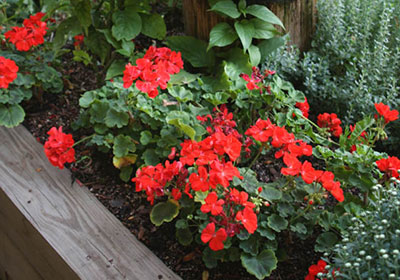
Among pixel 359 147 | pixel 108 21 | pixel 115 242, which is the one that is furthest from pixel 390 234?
pixel 108 21

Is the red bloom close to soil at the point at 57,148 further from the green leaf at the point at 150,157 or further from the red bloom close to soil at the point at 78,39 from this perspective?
the red bloom close to soil at the point at 78,39

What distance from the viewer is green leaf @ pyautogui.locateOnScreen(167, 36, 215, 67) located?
2.70 meters

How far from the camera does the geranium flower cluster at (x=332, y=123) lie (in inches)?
85.5

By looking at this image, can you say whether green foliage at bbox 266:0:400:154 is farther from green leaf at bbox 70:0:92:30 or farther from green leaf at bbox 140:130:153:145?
green leaf at bbox 70:0:92:30

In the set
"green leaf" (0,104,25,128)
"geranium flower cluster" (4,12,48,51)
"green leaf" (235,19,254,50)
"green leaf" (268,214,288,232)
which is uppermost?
"geranium flower cluster" (4,12,48,51)

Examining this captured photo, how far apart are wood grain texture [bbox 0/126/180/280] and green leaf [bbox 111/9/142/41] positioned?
2.36ft

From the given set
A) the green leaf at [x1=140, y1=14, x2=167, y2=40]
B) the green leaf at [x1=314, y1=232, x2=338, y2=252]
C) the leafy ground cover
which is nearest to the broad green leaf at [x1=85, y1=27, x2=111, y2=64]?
the leafy ground cover

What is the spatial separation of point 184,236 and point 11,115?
1.16 meters

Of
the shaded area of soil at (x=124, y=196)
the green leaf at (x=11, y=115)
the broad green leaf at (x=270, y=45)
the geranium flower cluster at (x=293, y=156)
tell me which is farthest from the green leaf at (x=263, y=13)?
the green leaf at (x=11, y=115)

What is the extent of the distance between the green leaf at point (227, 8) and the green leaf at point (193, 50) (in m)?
0.28

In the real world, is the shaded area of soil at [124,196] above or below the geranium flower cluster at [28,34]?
below

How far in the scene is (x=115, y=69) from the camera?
2.68 m

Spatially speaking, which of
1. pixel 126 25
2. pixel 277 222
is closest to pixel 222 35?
pixel 126 25

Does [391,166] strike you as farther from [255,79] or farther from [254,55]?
[254,55]
